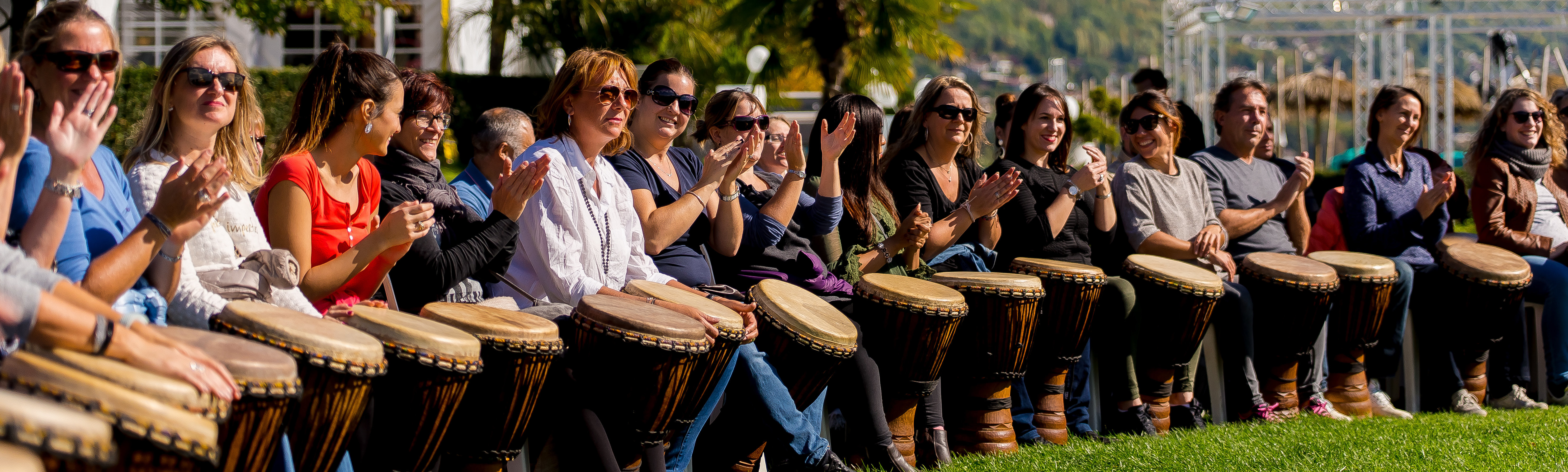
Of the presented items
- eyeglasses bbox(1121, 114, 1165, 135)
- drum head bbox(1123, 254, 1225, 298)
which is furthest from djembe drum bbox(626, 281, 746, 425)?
eyeglasses bbox(1121, 114, 1165, 135)

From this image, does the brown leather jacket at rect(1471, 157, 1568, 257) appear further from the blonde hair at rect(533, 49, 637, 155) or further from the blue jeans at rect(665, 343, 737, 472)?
the blonde hair at rect(533, 49, 637, 155)

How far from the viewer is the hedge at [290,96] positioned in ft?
39.7

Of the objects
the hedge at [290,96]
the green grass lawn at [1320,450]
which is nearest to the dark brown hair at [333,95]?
the green grass lawn at [1320,450]

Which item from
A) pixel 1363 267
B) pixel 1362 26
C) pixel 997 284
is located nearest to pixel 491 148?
pixel 997 284

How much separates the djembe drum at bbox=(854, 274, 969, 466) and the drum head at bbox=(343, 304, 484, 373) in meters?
1.72

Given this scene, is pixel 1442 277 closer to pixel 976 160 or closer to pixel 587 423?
pixel 976 160

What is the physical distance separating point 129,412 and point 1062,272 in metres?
3.45

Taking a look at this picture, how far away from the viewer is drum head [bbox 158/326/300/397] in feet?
7.16

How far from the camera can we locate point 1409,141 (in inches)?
238

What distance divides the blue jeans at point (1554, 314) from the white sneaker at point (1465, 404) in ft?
1.48

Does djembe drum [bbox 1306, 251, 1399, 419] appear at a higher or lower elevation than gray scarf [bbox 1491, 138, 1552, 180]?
lower

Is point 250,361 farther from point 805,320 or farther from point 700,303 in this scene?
point 805,320

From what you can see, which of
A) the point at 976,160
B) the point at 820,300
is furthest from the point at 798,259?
the point at 976,160

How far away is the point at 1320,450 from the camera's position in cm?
450
